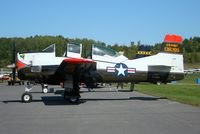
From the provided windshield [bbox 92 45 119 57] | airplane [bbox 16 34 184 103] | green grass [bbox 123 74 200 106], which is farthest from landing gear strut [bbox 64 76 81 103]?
green grass [bbox 123 74 200 106]

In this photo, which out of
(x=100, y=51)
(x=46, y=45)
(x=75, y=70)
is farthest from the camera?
(x=46, y=45)

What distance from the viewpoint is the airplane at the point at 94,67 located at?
50.8ft

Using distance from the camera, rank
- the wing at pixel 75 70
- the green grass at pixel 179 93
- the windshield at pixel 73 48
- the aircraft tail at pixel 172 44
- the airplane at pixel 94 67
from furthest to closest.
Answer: the aircraft tail at pixel 172 44 → the green grass at pixel 179 93 → the windshield at pixel 73 48 → the airplane at pixel 94 67 → the wing at pixel 75 70

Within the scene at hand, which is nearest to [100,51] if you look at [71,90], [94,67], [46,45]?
[94,67]

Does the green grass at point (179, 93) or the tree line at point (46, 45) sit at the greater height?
the tree line at point (46, 45)

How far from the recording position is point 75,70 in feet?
50.0

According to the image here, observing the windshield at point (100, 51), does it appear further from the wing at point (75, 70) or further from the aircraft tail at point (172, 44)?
the aircraft tail at point (172, 44)

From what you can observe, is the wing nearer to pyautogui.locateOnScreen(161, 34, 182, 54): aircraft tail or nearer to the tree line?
the tree line

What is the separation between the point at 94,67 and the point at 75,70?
4.14 feet

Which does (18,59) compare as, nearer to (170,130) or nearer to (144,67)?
(144,67)

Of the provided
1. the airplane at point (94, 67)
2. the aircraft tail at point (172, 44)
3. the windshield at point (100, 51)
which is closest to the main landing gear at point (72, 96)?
the airplane at point (94, 67)

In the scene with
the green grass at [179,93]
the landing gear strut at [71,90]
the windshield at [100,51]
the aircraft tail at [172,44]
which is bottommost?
the green grass at [179,93]

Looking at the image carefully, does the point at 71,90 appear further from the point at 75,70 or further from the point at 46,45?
the point at 46,45

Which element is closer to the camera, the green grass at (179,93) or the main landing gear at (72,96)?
the main landing gear at (72,96)
